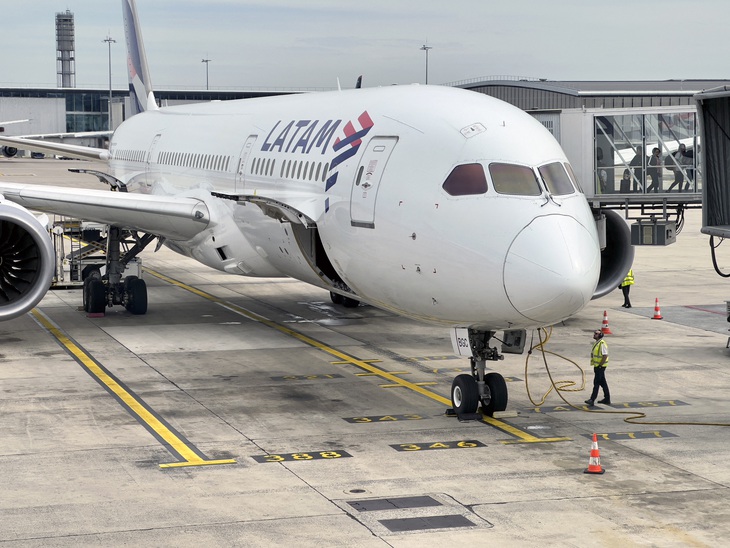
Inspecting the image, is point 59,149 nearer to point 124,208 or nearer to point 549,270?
point 124,208

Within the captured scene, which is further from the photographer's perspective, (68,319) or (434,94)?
(68,319)

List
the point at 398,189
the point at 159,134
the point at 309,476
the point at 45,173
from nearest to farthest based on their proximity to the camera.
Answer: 1. the point at 309,476
2. the point at 398,189
3. the point at 159,134
4. the point at 45,173

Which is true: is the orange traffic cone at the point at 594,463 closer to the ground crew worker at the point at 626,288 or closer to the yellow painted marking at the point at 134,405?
the yellow painted marking at the point at 134,405

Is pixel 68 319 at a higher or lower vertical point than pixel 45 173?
lower

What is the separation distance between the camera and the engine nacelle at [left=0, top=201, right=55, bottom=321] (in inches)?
833

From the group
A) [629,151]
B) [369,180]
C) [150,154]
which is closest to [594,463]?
[369,180]

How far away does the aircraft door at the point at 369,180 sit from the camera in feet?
52.6

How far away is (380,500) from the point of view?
12.3m

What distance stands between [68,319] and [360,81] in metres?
8.66

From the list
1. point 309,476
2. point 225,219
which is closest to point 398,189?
point 309,476

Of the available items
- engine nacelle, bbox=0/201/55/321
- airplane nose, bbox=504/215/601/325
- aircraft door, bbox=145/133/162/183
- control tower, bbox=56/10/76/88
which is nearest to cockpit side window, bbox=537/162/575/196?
airplane nose, bbox=504/215/601/325

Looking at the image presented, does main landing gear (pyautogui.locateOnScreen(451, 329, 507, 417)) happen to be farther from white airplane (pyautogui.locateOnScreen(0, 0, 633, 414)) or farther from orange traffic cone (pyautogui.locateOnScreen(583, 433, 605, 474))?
orange traffic cone (pyautogui.locateOnScreen(583, 433, 605, 474))

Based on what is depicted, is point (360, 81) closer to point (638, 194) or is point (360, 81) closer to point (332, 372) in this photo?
point (638, 194)

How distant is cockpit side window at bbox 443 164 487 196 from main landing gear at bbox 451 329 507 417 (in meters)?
2.15
